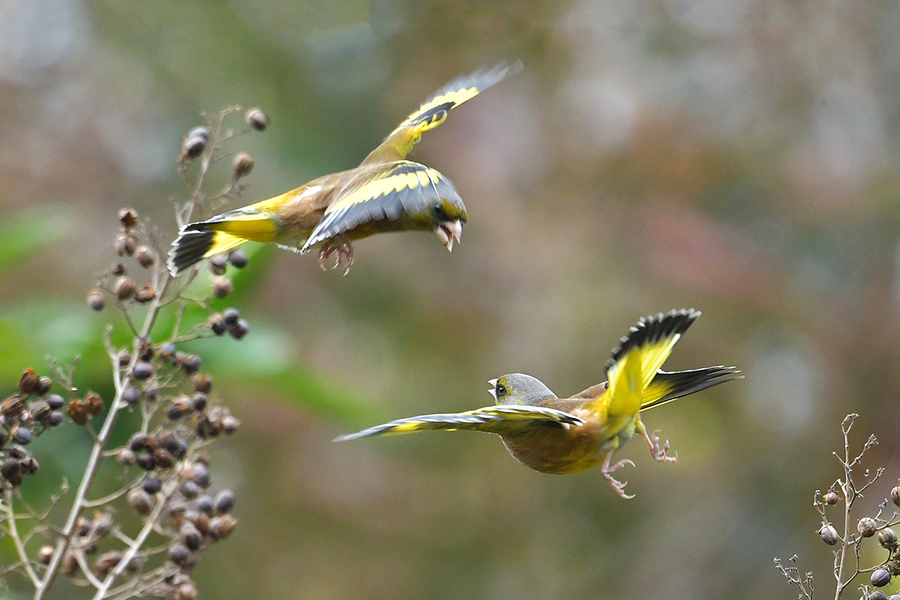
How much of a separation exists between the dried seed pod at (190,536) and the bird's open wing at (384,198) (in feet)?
1.21

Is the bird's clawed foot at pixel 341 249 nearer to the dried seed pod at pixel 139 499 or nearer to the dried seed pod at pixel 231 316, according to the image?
the dried seed pod at pixel 231 316

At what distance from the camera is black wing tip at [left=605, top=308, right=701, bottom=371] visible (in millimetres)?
939

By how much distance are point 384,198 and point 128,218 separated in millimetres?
325

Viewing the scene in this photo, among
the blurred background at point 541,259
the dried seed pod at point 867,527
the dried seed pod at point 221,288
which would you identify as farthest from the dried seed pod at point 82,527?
the blurred background at point 541,259

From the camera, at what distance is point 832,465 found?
3.35 m

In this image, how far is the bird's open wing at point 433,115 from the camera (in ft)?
4.68

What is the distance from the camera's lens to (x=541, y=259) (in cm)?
373

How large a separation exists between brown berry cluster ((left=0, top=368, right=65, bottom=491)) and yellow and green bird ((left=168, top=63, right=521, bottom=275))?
207mm

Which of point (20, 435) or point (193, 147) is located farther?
point (193, 147)

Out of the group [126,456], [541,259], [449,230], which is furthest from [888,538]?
[541,259]

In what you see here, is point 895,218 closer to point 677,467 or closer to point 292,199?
point 677,467

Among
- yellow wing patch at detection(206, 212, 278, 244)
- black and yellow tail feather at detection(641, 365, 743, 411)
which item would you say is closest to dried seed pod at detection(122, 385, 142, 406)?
yellow wing patch at detection(206, 212, 278, 244)

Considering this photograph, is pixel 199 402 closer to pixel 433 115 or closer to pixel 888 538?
pixel 433 115

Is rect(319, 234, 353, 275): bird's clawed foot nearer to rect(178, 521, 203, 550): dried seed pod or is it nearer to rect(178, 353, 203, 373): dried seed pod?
rect(178, 353, 203, 373): dried seed pod
